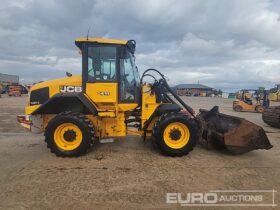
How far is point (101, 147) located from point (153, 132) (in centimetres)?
184

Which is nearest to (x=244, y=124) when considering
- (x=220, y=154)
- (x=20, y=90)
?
(x=220, y=154)

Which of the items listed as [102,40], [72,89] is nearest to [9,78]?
[72,89]

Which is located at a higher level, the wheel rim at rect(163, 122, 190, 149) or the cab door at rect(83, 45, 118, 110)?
the cab door at rect(83, 45, 118, 110)

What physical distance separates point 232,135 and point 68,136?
403 centimetres

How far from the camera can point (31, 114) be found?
7.87 meters

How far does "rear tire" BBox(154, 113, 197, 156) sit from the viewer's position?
737cm

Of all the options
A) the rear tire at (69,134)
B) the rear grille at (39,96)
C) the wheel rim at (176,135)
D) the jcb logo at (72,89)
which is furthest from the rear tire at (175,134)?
the rear grille at (39,96)

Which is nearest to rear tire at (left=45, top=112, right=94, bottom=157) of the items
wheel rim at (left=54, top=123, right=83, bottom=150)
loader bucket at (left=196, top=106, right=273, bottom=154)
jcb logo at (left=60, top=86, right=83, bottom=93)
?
wheel rim at (left=54, top=123, right=83, bottom=150)

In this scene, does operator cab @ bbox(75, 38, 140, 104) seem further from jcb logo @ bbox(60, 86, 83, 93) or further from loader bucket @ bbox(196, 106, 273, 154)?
loader bucket @ bbox(196, 106, 273, 154)

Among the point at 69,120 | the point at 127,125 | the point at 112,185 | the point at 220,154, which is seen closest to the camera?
the point at 112,185

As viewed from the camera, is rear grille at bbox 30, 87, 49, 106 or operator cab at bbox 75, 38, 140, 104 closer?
operator cab at bbox 75, 38, 140, 104

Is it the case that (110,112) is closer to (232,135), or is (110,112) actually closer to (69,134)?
(69,134)

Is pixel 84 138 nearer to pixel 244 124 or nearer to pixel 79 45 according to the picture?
pixel 79 45

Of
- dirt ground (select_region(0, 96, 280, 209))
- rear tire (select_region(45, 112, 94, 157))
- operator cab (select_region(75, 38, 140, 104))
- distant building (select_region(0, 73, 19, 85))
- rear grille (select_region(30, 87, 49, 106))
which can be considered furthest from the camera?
distant building (select_region(0, 73, 19, 85))
